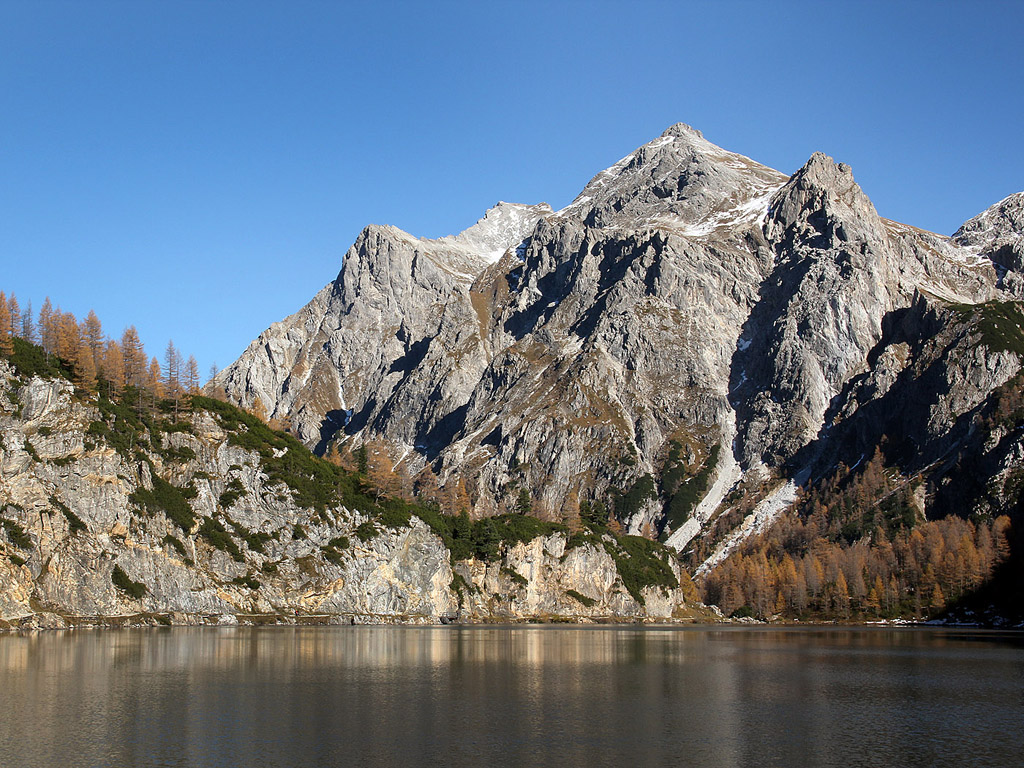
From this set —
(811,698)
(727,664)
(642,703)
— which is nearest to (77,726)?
(642,703)

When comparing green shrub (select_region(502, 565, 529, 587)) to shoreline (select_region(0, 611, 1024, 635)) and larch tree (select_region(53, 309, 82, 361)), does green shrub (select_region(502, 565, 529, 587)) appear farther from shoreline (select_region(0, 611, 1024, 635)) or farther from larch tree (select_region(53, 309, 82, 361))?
larch tree (select_region(53, 309, 82, 361))

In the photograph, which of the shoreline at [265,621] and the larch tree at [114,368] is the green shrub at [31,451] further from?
the larch tree at [114,368]

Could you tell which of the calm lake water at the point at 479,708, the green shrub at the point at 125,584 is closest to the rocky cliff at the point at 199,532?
the green shrub at the point at 125,584

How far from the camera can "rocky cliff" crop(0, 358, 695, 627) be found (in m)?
103

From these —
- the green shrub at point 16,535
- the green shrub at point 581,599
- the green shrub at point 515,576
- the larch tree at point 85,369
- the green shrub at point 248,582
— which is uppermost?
the larch tree at point 85,369

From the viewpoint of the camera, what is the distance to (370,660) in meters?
74.5

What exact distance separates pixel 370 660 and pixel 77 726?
119ft

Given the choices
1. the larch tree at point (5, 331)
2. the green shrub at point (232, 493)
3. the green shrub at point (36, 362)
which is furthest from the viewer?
the green shrub at point (232, 493)

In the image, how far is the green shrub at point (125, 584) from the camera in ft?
352

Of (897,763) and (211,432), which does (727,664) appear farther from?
(211,432)

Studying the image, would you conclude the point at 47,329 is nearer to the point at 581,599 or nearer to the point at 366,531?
the point at 366,531

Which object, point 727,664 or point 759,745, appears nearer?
point 759,745

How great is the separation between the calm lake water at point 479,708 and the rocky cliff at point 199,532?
2138 cm

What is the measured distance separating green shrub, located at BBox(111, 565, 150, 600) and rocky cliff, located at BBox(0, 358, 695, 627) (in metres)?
0.15
